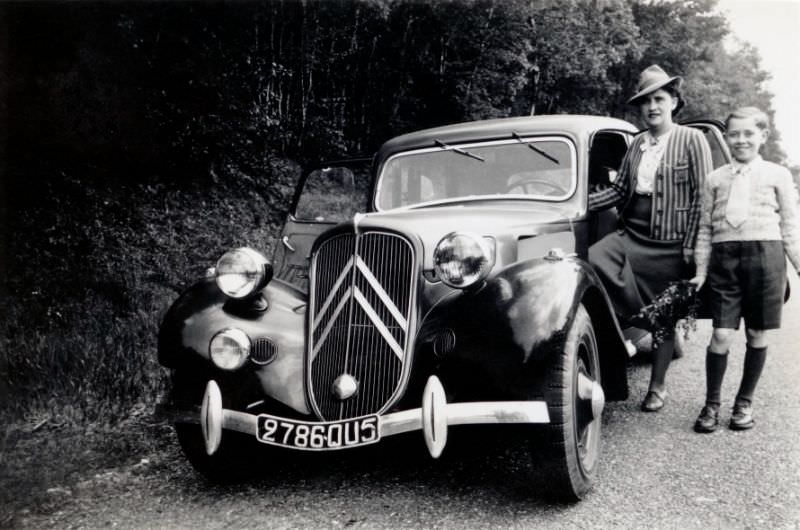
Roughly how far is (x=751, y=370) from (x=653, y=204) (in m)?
1.01

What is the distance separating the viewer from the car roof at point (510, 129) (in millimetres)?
3695

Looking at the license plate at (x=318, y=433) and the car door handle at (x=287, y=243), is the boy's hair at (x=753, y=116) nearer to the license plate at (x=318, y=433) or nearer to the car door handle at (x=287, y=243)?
the license plate at (x=318, y=433)

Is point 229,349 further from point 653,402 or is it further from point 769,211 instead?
point 769,211

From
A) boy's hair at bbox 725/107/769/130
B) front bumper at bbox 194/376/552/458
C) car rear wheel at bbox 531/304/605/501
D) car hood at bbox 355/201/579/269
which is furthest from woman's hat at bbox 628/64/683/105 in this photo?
front bumper at bbox 194/376/552/458

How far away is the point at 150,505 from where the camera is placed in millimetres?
2592

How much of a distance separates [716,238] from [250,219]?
6619mm

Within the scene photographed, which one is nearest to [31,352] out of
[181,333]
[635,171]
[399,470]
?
[181,333]

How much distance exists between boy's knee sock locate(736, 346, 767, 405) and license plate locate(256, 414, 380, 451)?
2135mm

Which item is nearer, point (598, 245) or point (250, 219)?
point (598, 245)

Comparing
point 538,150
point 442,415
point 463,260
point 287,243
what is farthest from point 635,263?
point 287,243

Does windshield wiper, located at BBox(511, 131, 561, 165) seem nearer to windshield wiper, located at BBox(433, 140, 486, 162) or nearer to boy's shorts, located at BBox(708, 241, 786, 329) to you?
windshield wiper, located at BBox(433, 140, 486, 162)

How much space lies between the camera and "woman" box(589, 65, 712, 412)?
3418 mm

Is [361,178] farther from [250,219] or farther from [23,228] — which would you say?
[23,228]

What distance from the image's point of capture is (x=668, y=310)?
3359 mm
